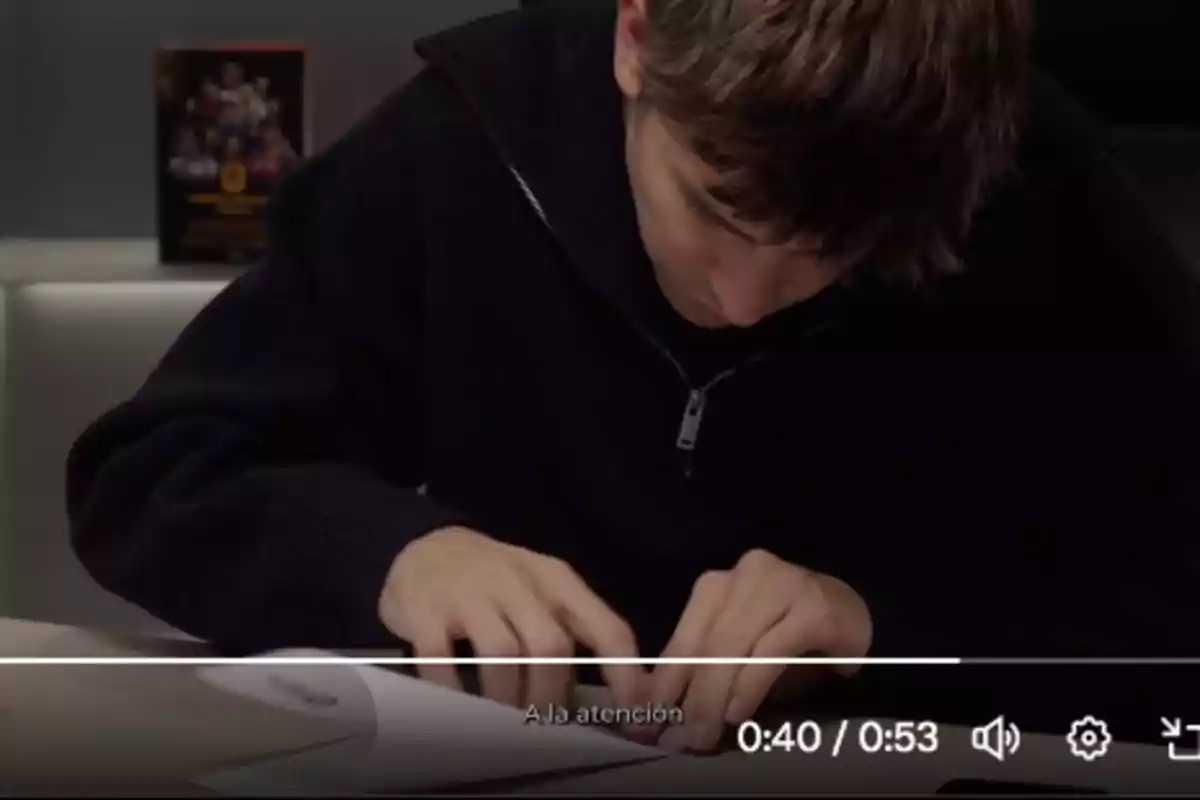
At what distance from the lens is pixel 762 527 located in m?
0.70

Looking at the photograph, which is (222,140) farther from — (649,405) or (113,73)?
(649,405)

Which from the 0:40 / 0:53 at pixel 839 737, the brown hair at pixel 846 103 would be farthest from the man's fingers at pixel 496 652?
the brown hair at pixel 846 103

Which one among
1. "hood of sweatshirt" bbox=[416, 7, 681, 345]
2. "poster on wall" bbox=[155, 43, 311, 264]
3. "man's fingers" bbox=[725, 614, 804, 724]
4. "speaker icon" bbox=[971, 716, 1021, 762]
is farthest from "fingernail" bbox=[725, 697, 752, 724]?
"poster on wall" bbox=[155, 43, 311, 264]

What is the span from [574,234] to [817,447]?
17cm

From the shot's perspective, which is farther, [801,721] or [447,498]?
[447,498]

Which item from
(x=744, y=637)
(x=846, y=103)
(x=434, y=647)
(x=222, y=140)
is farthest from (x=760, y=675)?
(x=222, y=140)

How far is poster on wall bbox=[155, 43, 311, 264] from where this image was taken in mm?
673

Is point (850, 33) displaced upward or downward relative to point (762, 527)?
upward

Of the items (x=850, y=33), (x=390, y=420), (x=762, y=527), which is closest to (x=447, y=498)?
(x=390, y=420)

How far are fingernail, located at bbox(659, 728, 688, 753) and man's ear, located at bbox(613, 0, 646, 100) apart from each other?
0.96 ft

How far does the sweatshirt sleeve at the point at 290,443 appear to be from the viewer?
654 millimetres

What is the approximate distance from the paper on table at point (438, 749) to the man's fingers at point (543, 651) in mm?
12

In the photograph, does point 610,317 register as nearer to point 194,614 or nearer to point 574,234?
point 574,234

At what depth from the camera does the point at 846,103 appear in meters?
0.56
